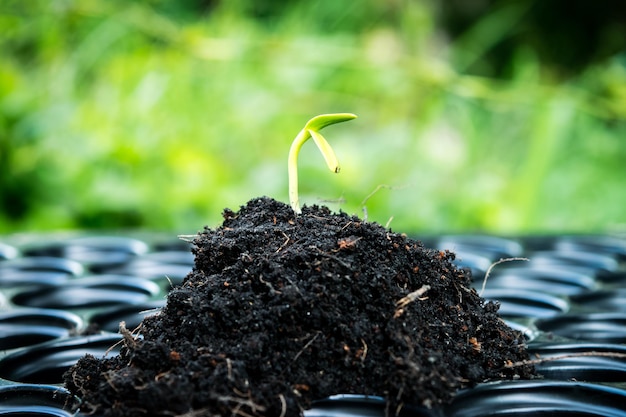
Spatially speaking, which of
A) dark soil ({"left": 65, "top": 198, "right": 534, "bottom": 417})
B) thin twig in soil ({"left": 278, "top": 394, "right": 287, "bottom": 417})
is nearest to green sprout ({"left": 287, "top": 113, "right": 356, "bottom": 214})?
dark soil ({"left": 65, "top": 198, "right": 534, "bottom": 417})

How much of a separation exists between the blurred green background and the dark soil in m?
1.69

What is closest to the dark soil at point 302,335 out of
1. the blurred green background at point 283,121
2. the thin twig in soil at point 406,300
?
Result: the thin twig in soil at point 406,300

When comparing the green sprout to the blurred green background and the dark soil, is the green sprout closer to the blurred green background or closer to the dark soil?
the dark soil

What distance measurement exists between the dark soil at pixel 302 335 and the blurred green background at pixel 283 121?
1694 mm

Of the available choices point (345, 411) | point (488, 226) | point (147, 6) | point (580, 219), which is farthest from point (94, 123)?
point (345, 411)

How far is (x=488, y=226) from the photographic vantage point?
283cm

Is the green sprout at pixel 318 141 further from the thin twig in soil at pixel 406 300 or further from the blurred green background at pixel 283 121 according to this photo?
the blurred green background at pixel 283 121

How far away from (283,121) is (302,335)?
2.95m

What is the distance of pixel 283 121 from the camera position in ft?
11.5

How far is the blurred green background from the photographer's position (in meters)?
2.47

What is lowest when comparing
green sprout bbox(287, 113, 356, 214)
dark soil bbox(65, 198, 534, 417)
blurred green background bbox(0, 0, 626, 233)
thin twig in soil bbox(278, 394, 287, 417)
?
thin twig in soil bbox(278, 394, 287, 417)

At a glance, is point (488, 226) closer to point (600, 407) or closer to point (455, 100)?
point (455, 100)

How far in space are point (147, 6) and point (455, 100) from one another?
1552 mm

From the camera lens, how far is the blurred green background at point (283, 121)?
2469 millimetres
